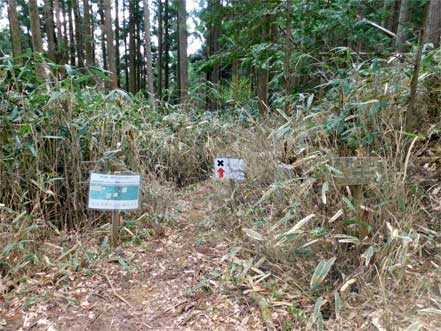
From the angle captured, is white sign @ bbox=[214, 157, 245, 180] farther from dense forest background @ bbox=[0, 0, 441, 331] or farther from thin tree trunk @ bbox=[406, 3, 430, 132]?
thin tree trunk @ bbox=[406, 3, 430, 132]

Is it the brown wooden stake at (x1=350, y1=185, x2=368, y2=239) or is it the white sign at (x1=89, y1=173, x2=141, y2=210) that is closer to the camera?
the brown wooden stake at (x1=350, y1=185, x2=368, y2=239)

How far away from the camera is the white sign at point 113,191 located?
6.91ft

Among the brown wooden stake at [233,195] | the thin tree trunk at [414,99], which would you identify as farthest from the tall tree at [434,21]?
the brown wooden stake at [233,195]

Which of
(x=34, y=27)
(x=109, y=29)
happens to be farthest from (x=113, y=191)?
(x=109, y=29)

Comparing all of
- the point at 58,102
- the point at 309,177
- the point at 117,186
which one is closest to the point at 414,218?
the point at 309,177

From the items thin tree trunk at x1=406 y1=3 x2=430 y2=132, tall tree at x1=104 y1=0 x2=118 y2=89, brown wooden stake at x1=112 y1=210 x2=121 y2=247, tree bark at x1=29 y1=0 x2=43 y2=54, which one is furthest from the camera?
tall tree at x1=104 y1=0 x2=118 y2=89

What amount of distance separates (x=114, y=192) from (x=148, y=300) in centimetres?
76

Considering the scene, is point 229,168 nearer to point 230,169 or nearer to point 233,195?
point 230,169

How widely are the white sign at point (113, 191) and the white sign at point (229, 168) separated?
0.73 meters

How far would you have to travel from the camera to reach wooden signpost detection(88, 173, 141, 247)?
83.0 inches

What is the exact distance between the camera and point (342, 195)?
181cm

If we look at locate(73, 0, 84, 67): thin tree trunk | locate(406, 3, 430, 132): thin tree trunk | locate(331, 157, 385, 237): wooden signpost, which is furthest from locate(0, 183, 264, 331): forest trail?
locate(73, 0, 84, 67): thin tree trunk

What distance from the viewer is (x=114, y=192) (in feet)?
7.07

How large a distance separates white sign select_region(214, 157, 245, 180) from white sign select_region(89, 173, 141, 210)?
731mm
